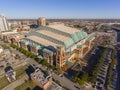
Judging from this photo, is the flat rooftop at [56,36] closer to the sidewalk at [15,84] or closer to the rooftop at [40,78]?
the rooftop at [40,78]

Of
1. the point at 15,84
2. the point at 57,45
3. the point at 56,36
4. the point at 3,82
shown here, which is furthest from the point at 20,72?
the point at 56,36

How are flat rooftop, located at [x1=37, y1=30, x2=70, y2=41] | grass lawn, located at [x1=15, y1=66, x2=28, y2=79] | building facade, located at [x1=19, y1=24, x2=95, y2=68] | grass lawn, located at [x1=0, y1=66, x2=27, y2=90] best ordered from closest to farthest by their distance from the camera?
1. grass lawn, located at [x1=0, y1=66, x2=27, y2=90]
2. grass lawn, located at [x1=15, y1=66, x2=28, y2=79]
3. building facade, located at [x1=19, y1=24, x2=95, y2=68]
4. flat rooftop, located at [x1=37, y1=30, x2=70, y2=41]

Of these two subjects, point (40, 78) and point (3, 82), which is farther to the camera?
point (3, 82)

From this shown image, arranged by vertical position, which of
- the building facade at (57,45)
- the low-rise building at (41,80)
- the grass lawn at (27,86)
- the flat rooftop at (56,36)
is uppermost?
the flat rooftop at (56,36)

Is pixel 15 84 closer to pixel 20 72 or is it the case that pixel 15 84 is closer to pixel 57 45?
pixel 20 72

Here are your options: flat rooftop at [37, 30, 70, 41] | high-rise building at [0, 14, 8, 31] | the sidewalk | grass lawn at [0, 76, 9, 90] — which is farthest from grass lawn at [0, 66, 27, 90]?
high-rise building at [0, 14, 8, 31]

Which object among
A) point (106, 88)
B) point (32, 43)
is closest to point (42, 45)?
point (32, 43)

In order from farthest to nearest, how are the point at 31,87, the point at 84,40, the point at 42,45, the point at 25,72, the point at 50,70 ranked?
1. the point at 84,40
2. the point at 42,45
3. the point at 50,70
4. the point at 25,72
5. the point at 31,87

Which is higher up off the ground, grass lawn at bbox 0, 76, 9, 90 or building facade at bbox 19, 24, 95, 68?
building facade at bbox 19, 24, 95, 68

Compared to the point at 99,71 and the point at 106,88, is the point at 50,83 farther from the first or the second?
the point at 99,71

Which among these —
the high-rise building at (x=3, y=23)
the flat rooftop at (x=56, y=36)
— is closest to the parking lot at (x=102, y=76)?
the flat rooftop at (x=56, y=36)

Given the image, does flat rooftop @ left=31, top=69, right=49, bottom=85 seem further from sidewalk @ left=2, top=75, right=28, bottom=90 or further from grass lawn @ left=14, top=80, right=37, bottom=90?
sidewalk @ left=2, top=75, right=28, bottom=90
